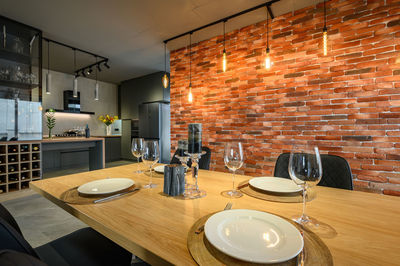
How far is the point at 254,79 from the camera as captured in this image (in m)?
2.85

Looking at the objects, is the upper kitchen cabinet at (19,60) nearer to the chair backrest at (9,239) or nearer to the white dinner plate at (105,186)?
the white dinner plate at (105,186)

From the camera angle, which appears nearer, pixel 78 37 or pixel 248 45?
pixel 248 45

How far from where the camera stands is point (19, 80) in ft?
10.2

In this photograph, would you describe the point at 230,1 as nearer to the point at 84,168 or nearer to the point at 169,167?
the point at 169,167

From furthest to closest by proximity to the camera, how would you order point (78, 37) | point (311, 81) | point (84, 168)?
point (84, 168), point (78, 37), point (311, 81)

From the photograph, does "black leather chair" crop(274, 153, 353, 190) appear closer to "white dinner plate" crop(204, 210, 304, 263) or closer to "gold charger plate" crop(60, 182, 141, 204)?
"white dinner plate" crop(204, 210, 304, 263)

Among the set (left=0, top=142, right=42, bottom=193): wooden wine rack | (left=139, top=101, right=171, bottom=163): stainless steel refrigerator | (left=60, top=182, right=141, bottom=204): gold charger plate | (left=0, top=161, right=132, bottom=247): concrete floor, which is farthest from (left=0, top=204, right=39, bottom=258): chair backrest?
(left=139, top=101, right=171, bottom=163): stainless steel refrigerator

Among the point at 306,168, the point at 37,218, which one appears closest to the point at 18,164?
the point at 37,218

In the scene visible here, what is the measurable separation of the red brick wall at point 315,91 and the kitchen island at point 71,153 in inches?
95.0

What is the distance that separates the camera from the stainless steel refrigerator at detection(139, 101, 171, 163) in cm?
527

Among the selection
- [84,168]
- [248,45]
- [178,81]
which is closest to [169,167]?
[248,45]

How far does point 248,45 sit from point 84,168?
16.7 ft

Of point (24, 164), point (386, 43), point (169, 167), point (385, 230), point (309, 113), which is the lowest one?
point (24, 164)

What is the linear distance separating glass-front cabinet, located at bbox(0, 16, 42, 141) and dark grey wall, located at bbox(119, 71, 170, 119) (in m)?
2.78
